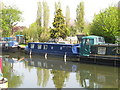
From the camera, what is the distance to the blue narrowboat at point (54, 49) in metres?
27.2

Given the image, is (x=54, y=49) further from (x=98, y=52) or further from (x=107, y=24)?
(x=107, y=24)

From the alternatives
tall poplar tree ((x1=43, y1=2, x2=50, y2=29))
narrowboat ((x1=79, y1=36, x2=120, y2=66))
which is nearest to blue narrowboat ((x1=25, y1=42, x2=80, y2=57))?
narrowboat ((x1=79, y1=36, x2=120, y2=66))

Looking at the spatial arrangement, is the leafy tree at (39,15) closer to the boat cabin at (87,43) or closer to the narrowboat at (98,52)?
the boat cabin at (87,43)

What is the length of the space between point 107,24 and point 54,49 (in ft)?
33.1

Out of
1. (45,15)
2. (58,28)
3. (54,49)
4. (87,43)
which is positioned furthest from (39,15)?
(87,43)

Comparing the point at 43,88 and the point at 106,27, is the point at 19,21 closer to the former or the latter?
the point at 106,27

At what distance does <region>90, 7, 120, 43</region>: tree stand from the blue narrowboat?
6.92 m

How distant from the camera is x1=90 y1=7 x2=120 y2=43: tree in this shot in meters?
30.4

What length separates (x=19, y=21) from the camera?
1889 inches

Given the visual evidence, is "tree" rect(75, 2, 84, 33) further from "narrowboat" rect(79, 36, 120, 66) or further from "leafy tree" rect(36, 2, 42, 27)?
"narrowboat" rect(79, 36, 120, 66)

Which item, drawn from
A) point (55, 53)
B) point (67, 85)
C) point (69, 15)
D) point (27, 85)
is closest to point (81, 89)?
point (67, 85)

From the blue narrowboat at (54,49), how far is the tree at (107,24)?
6.92m

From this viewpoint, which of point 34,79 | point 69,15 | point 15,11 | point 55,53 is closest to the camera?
point 34,79

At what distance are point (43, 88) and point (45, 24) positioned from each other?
4360cm
